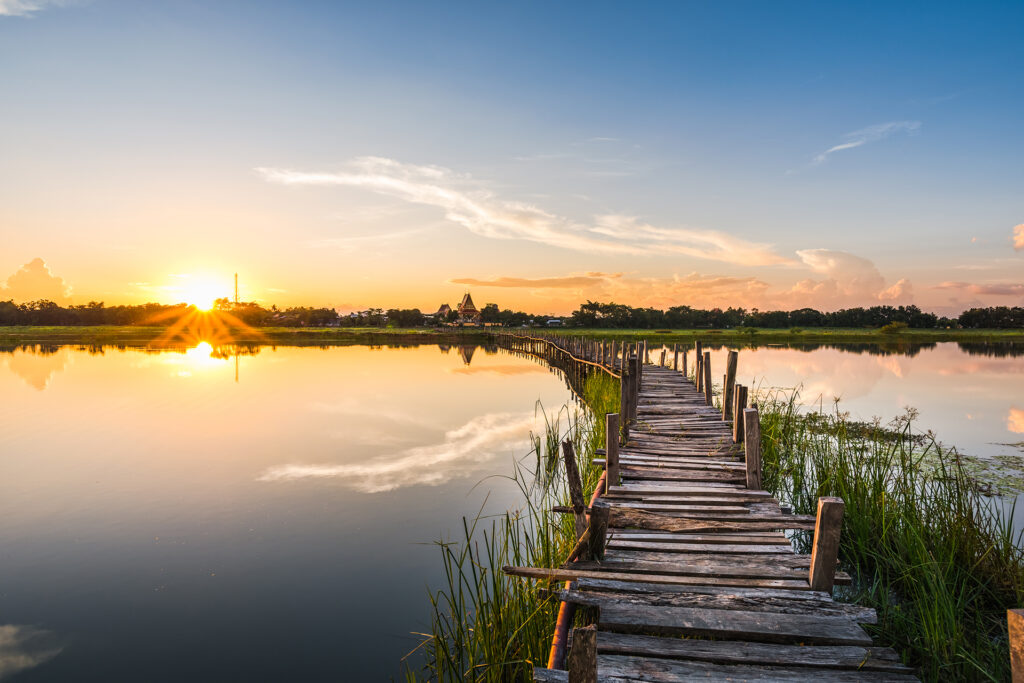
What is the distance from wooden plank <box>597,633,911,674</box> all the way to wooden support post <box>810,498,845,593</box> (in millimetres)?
710

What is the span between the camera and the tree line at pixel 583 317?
274 ft

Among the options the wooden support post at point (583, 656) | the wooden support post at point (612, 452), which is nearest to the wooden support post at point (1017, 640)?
the wooden support post at point (583, 656)

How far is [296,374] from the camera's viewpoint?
30031mm

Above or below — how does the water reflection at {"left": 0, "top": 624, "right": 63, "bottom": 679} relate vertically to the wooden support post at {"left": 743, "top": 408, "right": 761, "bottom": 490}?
below

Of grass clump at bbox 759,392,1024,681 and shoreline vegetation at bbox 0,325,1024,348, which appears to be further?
shoreline vegetation at bbox 0,325,1024,348

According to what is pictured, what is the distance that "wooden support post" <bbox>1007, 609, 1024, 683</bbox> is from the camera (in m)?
1.73

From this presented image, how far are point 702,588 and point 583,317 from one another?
9810 centimetres

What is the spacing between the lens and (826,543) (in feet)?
13.7

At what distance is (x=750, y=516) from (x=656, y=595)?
2236 millimetres

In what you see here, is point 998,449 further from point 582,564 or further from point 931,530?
point 582,564

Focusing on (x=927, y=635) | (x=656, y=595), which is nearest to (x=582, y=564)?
(x=656, y=595)

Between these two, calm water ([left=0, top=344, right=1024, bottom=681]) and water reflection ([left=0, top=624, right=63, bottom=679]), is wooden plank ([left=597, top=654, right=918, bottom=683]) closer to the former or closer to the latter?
calm water ([left=0, top=344, right=1024, bottom=681])

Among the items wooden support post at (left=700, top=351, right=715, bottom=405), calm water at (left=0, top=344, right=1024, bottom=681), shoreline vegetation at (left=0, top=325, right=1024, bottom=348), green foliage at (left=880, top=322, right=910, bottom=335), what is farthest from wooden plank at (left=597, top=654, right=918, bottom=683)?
green foliage at (left=880, top=322, right=910, bottom=335)

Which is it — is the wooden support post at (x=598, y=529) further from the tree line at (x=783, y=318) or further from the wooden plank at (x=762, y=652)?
the tree line at (x=783, y=318)
